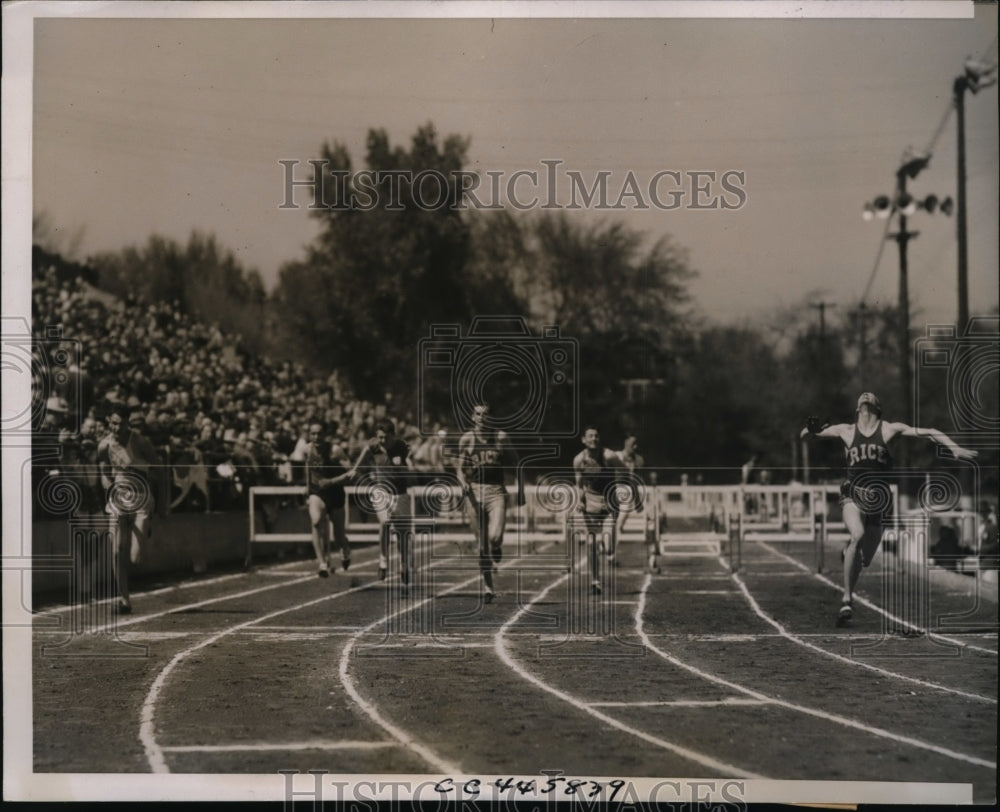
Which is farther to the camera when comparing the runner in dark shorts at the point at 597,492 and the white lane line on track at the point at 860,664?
the runner in dark shorts at the point at 597,492

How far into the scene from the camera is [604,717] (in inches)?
351

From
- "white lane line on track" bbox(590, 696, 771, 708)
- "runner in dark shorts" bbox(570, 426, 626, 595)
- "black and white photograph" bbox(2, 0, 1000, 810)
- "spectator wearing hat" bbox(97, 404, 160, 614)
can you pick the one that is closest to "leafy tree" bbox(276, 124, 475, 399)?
"black and white photograph" bbox(2, 0, 1000, 810)

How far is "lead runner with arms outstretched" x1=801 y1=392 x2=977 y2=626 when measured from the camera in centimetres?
1008

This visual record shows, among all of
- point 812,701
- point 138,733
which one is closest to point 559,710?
point 812,701

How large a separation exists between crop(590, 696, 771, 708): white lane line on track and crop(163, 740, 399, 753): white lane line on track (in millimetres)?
1355

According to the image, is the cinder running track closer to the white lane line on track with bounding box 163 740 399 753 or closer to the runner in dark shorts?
the white lane line on track with bounding box 163 740 399 753

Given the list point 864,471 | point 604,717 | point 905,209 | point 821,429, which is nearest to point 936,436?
point 864,471

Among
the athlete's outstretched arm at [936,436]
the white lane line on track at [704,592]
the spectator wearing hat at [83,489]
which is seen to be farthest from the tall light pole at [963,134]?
the spectator wearing hat at [83,489]

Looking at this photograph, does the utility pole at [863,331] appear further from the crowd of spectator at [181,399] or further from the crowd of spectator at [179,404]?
the crowd of spectator at [181,399]

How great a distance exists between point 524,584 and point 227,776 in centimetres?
358

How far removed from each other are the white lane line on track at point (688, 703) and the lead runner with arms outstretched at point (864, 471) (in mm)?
1712

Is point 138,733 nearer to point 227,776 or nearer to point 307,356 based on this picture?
point 227,776

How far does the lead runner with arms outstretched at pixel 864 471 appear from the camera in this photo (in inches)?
397

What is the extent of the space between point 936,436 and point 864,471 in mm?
664
